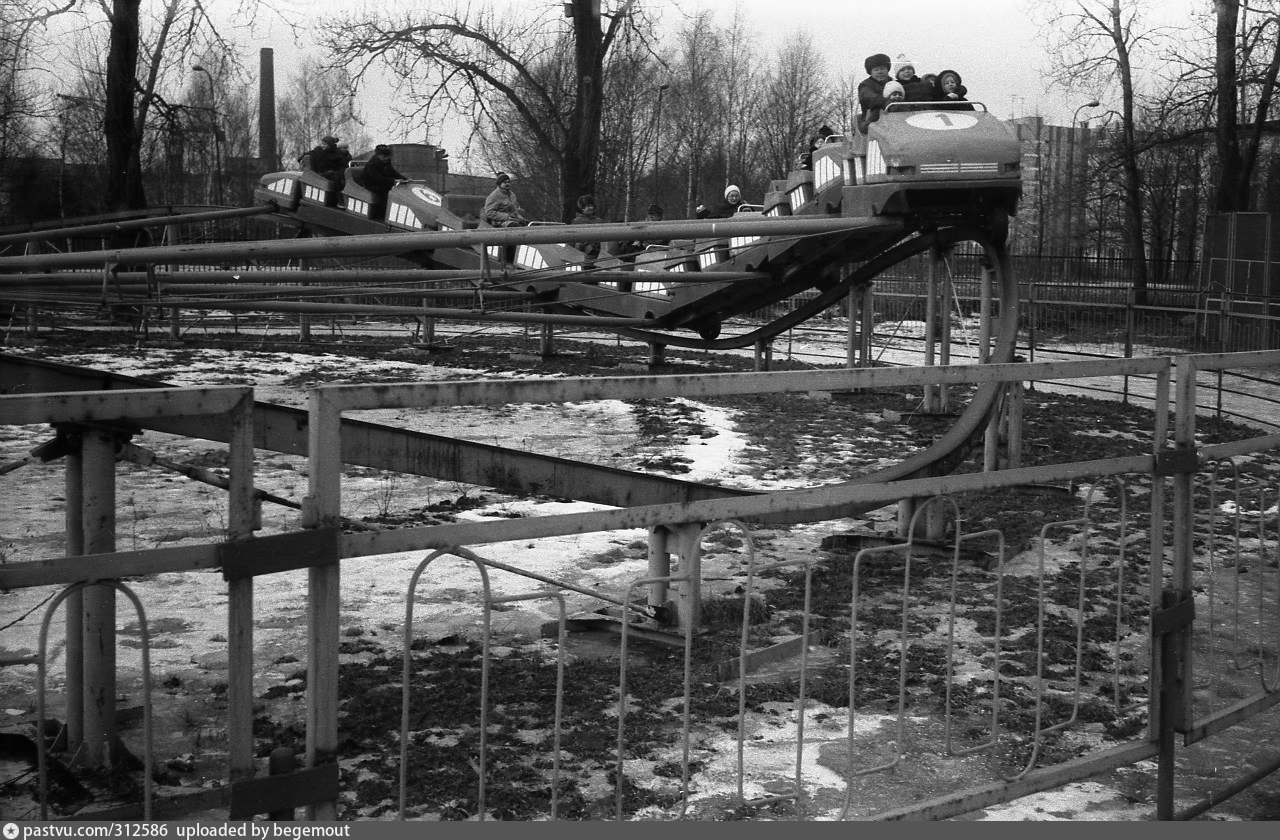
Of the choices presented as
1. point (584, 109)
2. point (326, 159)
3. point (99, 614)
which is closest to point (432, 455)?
point (99, 614)

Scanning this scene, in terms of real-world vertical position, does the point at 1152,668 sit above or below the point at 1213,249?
below

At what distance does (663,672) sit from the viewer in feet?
18.3

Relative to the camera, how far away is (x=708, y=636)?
19.9ft

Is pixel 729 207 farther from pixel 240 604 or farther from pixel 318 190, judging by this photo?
pixel 240 604

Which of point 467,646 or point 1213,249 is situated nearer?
point 467,646

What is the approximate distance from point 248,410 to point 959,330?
27.3 meters

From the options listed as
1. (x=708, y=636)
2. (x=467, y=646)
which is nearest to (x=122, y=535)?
(x=467, y=646)

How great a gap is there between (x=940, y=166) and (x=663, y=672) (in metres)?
5.61

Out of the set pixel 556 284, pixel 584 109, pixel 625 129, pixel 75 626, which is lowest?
pixel 75 626

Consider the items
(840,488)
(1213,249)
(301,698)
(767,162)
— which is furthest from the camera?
(767,162)

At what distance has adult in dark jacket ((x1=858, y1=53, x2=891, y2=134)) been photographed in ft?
34.5

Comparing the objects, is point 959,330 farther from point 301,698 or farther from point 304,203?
point 301,698

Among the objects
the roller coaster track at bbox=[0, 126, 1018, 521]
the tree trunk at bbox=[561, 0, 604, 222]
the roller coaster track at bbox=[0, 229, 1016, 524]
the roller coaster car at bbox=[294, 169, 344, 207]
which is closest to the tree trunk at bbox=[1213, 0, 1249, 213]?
the tree trunk at bbox=[561, 0, 604, 222]

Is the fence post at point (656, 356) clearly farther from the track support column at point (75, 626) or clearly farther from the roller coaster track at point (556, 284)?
the track support column at point (75, 626)
